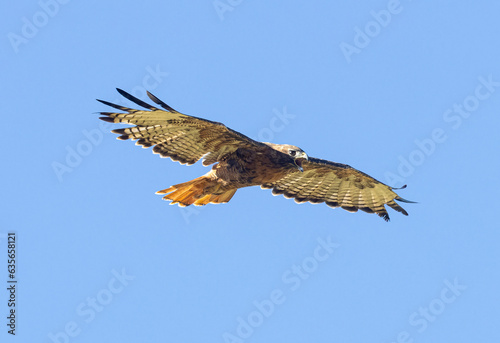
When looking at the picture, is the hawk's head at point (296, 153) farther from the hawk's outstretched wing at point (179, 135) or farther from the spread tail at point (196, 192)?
the spread tail at point (196, 192)

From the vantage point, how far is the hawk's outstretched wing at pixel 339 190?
15.2 m

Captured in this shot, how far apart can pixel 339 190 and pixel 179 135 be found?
11.8 ft

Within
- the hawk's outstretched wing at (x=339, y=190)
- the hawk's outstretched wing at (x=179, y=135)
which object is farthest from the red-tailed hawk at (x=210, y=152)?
the hawk's outstretched wing at (x=339, y=190)

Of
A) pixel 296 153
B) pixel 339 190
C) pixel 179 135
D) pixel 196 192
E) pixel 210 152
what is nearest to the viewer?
pixel 296 153

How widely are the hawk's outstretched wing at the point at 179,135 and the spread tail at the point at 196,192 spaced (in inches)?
15.2

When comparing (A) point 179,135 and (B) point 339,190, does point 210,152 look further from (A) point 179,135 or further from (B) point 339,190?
(B) point 339,190

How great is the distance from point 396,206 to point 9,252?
724cm

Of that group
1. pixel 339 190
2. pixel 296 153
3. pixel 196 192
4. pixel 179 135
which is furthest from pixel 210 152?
pixel 339 190

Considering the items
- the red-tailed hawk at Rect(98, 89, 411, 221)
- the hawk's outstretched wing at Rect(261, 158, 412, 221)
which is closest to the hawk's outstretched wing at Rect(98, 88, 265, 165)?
the red-tailed hawk at Rect(98, 89, 411, 221)

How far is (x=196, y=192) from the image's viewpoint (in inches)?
558

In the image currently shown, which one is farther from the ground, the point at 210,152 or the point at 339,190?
the point at 210,152

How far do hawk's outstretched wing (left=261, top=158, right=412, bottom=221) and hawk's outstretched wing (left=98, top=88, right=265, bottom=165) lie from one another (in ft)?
5.87

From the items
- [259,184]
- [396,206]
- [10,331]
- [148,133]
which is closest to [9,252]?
[10,331]

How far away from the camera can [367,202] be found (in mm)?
15602
